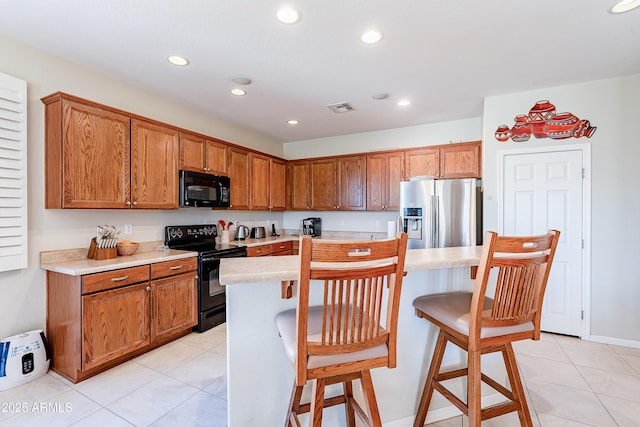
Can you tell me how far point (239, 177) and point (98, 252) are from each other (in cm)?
196

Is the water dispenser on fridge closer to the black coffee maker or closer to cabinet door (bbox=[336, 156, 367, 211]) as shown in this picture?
cabinet door (bbox=[336, 156, 367, 211])

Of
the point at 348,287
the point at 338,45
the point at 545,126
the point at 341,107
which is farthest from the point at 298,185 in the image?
the point at 348,287

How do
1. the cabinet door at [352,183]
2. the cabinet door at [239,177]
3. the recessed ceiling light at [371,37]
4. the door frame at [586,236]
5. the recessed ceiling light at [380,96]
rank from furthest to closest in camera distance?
the cabinet door at [352,183]
the cabinet door at [239,177]
the recessed ceiling light at [380,96]
the door frame at [586,236]
the recessed ceiling light at [371,37]

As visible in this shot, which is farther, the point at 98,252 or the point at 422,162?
the point at 422,162

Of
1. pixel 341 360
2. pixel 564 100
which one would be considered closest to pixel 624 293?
pixel 564 100

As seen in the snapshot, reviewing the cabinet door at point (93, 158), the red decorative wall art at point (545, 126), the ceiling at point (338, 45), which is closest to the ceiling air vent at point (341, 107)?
the ceiling at point (338, 45)

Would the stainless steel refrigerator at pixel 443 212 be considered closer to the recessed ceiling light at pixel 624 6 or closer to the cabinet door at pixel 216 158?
the recessed ceiling light at pixel 624 6

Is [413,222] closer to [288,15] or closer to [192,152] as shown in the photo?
[288,15]

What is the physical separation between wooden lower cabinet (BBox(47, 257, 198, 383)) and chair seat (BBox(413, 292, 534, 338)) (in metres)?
2.35


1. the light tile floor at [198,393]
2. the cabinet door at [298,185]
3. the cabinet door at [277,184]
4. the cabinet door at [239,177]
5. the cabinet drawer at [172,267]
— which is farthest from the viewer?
the cabinet door at [298,185]

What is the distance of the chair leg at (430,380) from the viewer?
1.60 m

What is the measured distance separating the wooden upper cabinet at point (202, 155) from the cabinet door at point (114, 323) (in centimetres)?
148

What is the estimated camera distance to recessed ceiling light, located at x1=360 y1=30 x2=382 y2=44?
2.15 metres

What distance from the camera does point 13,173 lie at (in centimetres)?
225
